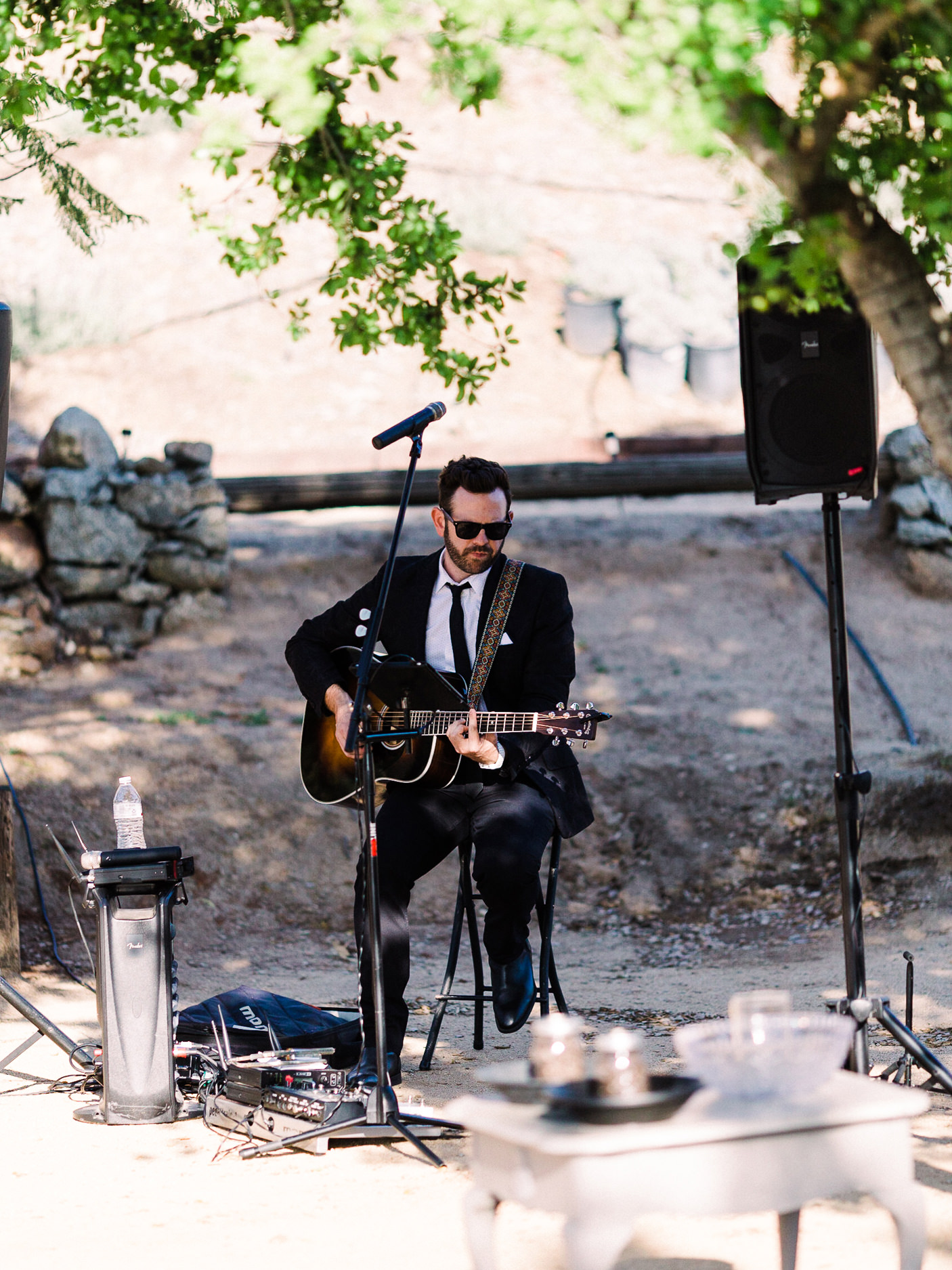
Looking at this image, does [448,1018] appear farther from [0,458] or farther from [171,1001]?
[0,458]

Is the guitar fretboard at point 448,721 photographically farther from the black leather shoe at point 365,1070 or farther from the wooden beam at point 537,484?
the wooden beam at point 537,484

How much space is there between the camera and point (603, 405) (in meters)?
15.2

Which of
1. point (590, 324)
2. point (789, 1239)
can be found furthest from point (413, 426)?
point (590, 324)

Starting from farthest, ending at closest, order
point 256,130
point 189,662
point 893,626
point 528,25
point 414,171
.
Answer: point 256,130, point 414,171, point 893,626, point 189,662, point 528,25

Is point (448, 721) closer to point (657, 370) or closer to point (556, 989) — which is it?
point (556, 989)

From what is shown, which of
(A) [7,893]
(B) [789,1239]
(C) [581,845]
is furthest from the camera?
(C) [581,845]

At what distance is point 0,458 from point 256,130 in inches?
639

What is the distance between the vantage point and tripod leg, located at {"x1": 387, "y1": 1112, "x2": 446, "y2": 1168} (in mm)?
3340

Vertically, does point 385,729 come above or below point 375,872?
above

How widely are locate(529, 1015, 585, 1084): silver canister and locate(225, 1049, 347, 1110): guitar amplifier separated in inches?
57.6

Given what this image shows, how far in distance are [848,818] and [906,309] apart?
4.72 ft

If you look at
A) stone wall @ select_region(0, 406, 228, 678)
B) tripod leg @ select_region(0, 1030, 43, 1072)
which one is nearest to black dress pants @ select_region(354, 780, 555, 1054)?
tripod leg @ select_region(0, 1030, 43, 1072)

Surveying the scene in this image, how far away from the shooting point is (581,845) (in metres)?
7.08

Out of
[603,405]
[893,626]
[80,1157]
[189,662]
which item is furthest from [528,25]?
[603,405]
